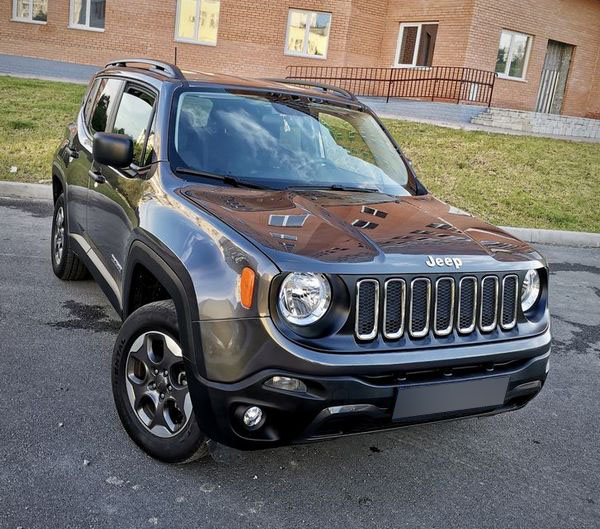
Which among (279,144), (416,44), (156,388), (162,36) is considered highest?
(416,44)

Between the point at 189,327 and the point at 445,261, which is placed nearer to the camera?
the point at 189,327

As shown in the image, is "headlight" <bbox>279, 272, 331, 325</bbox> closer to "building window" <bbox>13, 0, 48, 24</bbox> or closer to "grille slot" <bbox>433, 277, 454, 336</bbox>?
"grille slot" <bbox>433, 277, 454, 336</bbox>

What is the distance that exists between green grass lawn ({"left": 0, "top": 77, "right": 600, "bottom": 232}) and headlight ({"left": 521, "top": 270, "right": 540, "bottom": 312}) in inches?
278

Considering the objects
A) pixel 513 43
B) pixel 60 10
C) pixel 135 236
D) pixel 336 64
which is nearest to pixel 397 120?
pixel 336 64

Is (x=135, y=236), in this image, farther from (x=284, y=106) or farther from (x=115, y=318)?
(x=115, y=318)

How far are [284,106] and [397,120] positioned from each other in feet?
42.1

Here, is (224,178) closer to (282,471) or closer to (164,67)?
(164,67)

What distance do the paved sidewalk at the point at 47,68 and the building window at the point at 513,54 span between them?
13087 millimetres

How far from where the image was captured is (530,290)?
3230mm

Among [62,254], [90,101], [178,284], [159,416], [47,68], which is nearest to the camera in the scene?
[178,284]

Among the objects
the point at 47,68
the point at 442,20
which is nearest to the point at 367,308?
the point at 442,20

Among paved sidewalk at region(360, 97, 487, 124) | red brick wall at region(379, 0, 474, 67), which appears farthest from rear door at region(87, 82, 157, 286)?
red brick wall at region(379, 0, 474, 67)

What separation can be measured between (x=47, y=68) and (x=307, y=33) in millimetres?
8377

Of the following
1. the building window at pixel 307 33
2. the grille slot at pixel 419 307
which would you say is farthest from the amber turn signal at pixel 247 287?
the building window at pixel 307 33
